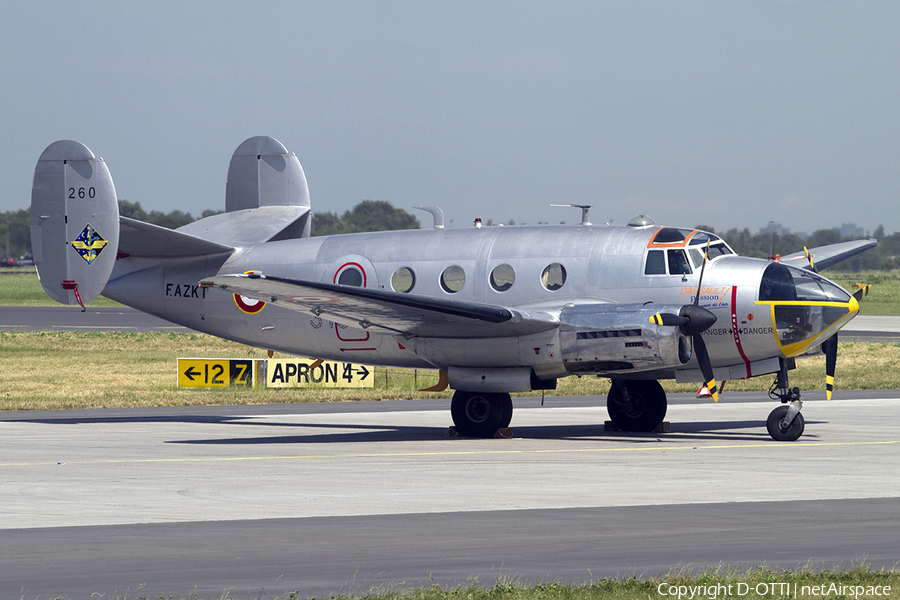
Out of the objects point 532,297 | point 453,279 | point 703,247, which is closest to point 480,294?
point 453,279

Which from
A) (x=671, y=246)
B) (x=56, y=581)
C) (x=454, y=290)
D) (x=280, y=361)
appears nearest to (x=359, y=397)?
(x=280, y=361)

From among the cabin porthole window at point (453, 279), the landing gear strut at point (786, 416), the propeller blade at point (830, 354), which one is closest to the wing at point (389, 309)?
the cabin porthole window at point (453, 279)

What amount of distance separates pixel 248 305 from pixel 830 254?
13.8 m

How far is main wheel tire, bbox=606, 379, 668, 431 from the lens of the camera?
2384 centimetres

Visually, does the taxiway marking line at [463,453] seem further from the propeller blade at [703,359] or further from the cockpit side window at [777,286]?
the cockpit side window at [777,286]

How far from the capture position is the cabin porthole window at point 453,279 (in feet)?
75.9

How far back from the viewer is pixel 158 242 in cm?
2572

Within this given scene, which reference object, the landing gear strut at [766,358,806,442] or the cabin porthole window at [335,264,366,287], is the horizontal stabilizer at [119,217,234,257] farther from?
the landing gear strut at [766,358,806,442]

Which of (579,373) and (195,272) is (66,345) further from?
(579,373)

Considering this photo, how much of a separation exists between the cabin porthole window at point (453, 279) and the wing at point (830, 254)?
25.0 ft

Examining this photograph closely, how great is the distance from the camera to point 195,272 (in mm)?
25938

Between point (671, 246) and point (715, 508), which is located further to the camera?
point (671, 246)

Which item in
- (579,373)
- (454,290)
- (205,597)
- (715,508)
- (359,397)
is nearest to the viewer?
(205,597)

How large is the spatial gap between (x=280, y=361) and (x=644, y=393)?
47.1 ft
